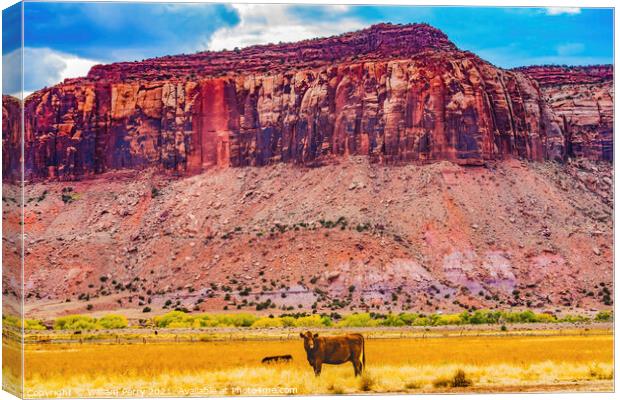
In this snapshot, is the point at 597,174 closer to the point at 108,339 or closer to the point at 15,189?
the point at 108,339

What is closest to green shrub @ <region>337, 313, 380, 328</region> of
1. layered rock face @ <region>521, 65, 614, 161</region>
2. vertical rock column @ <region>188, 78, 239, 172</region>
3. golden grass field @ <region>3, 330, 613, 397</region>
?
golden grass field @ <region>3, 330, 613, 397</region>

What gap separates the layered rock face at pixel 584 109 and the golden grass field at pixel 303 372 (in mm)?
56736

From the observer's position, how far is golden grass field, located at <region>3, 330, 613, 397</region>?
3953 centimetres

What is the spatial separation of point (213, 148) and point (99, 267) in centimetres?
1757

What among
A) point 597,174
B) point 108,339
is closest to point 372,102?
point 597,174

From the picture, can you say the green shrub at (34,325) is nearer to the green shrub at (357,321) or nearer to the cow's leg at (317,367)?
the green shrub at (357,321)

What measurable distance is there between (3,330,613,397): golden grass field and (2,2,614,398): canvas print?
13.4 feet

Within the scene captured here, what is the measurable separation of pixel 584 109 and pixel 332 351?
69673 mm

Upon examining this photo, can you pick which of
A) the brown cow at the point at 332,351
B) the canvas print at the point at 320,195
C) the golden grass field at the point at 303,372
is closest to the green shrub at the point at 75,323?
the canvas print at the point at 320,195

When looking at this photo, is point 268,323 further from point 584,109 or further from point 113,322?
point 584,109

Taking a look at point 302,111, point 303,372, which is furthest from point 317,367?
point 302,111

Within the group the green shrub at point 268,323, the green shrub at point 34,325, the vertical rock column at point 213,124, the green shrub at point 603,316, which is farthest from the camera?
the vertical rock column at point 213,124

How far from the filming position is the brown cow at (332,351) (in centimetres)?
4112

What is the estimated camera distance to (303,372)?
40969mm
